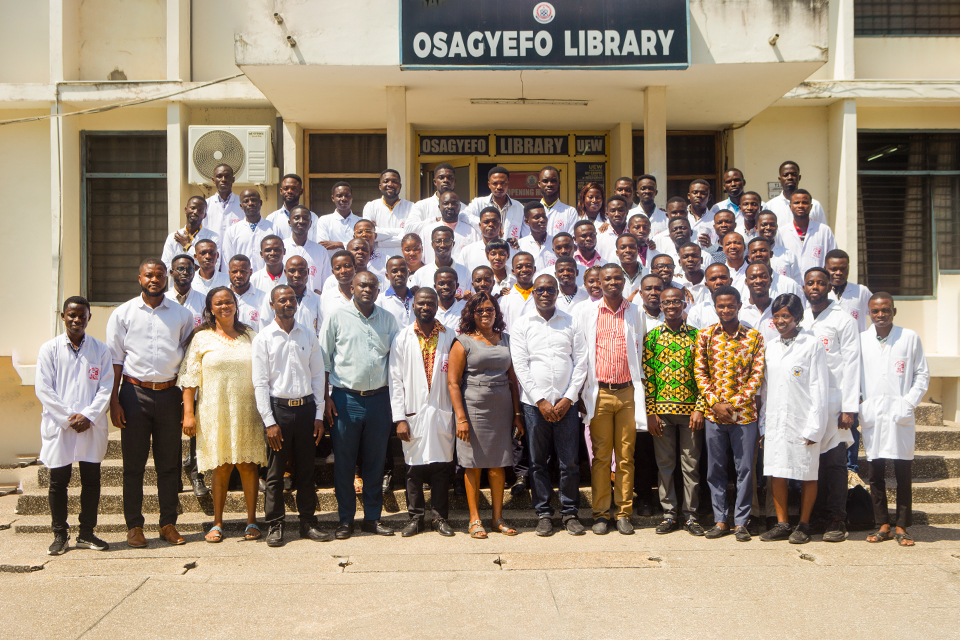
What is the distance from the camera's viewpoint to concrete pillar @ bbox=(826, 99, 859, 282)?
10430 millimetres

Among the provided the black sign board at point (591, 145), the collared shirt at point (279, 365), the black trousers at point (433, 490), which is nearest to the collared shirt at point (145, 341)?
the collared shirt at point (279, 365)

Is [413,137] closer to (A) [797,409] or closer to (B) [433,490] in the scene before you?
(B) [433,490]

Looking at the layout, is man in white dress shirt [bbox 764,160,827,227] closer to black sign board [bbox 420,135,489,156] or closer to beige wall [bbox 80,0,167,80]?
black sign board [bbox 420,135,489,156]

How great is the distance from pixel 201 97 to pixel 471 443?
656 cm

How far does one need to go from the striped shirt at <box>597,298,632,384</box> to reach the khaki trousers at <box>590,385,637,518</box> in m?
0.11

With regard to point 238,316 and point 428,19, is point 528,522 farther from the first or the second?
point 428,19

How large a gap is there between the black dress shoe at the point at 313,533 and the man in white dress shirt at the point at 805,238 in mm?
5136

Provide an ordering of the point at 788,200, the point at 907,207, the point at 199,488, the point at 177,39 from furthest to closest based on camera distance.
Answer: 1. the point at 907,207
2. the point at 177,39
3. the point at 788,200
4. the point at 199,488

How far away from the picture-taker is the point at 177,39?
10305 mm

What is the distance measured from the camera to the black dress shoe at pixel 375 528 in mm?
6301

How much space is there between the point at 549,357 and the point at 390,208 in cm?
333

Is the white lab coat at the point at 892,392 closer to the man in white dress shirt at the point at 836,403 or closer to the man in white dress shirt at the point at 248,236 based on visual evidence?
the man in white dress shirt at the point at 836,403

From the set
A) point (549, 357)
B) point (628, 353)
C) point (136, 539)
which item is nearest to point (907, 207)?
point (628, 353)

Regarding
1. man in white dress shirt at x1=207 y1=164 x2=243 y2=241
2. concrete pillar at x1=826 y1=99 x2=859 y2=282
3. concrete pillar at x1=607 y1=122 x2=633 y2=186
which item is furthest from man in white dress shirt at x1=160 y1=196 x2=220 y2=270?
concrete pillar at x1=826 y1=99 x2=859 y2=282
